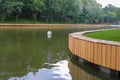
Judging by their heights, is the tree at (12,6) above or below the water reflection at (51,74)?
above

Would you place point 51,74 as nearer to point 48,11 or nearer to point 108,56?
point 108,56

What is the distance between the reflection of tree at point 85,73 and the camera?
1034cm

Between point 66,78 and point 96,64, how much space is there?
1.81 m

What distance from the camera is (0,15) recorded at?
61.8 m

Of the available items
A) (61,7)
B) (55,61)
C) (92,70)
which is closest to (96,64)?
(92,70)

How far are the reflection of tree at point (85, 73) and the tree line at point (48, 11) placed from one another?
162ft

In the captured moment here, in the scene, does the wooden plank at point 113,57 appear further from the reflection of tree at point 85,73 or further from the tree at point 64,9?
A: the tree at point 64,9

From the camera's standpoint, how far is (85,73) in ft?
36.5

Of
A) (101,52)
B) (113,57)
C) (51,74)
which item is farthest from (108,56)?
(51,74)

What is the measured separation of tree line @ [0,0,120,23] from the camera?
202 ft

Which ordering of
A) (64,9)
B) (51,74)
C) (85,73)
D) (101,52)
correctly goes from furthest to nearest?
(64,9) → (85,73) → (51,74) → (101,52)

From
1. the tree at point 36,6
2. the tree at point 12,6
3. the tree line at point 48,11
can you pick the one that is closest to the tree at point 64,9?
the tree line at point 48,11

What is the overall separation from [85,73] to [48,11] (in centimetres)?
6045

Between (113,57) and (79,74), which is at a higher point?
(113,57)
